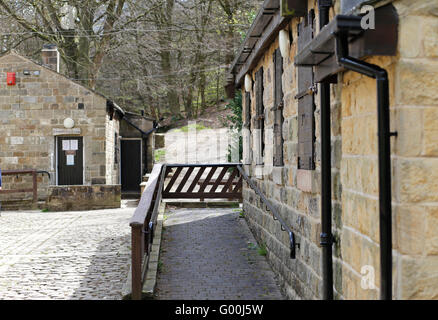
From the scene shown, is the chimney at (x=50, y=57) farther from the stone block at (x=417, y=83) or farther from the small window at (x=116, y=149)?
the stone block at (x=417, y=83)

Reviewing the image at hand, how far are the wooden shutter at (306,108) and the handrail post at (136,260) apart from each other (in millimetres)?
1816

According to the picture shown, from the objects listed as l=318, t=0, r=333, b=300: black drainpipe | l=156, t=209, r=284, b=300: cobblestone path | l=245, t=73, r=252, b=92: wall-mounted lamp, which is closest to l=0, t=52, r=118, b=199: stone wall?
l=156, t=209, r=284, b=300: cobblestone path

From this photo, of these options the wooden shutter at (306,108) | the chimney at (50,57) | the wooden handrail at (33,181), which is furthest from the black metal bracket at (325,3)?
the chimney at (50,57)

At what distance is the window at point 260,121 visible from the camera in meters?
8.28

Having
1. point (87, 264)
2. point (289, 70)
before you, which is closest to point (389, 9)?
point (289, 70)

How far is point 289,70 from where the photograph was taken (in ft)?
19.2

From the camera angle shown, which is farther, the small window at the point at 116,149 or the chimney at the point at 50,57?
the small window at the point at 116,149

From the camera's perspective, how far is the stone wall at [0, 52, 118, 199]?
17812 mm

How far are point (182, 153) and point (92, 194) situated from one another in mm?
10480

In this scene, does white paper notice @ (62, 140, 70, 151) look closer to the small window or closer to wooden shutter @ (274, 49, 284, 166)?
the small window

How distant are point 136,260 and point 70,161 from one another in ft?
42.9

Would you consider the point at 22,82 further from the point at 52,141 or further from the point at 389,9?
the point at 389,9

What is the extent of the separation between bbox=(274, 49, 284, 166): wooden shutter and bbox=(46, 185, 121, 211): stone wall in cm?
967

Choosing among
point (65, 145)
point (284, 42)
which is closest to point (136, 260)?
point (284, 42)
